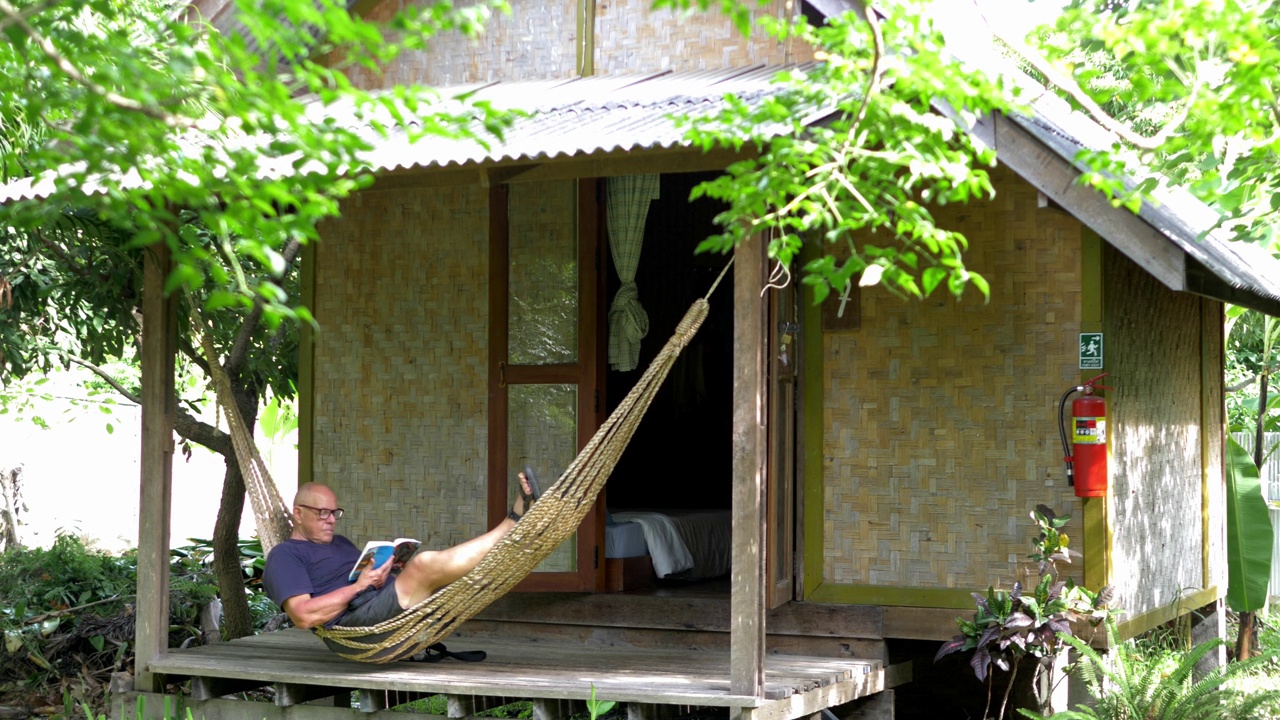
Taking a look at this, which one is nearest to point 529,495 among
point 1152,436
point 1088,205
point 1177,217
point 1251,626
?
point 1088,205

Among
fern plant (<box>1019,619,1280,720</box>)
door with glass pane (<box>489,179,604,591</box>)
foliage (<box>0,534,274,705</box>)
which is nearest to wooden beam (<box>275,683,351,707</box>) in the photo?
door with glass pane (<box>489,179,604,591</box>)

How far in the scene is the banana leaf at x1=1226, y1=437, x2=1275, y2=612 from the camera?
7.71m

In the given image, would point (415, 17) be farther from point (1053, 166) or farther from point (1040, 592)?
point (1040, 592)

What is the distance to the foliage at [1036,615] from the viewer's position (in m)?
5.36

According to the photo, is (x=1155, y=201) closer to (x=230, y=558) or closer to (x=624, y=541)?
(x=624, y=541)

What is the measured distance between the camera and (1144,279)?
20.7 feet

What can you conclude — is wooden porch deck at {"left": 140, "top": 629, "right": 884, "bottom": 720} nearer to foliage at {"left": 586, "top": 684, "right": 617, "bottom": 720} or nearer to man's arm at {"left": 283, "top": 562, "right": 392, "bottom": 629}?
foliage at {"left": 586, "top": 684, "right": 617, "bottom": 720}

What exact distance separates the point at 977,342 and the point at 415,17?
3274 millimetres

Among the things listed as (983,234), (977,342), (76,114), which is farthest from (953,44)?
(76,114)

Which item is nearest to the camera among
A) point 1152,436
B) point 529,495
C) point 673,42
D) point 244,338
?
point 529,495

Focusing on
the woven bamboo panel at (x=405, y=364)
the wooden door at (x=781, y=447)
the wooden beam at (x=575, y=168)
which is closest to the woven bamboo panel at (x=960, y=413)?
the wooden door at (x=781, y=447)

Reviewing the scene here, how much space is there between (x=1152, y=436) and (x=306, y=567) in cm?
373

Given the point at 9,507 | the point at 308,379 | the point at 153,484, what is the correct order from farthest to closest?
the point at 9,507
the point at 308,379
the point at 153,484

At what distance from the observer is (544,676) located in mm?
5359
